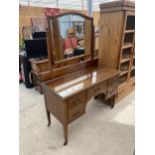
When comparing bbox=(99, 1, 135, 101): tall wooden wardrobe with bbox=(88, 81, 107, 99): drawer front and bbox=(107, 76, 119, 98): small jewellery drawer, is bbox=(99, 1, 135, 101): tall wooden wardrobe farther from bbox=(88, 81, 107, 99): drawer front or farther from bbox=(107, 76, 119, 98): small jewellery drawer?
bbox=(88, 81, 107, 99): drawer front

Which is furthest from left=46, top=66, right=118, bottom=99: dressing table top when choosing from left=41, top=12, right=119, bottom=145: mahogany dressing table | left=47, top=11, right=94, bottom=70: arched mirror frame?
left=47, top=11, right=94, bottom=70: arched mirror frame

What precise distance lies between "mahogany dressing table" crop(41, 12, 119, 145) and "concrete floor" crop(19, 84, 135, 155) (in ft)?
0.67

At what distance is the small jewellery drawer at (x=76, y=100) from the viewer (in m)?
1.65

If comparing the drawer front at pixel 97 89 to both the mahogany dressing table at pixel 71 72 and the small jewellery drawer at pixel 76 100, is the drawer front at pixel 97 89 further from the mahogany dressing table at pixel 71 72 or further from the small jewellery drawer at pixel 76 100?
the small jewellery drawer at pixel 76 100

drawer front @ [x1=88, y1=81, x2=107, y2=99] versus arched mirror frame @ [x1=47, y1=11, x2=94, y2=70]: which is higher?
arched mirror frame @ [x1=47, y1=11, x2=94, y2=70]

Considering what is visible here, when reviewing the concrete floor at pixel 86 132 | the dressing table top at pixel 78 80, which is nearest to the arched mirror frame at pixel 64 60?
the dressing table top at pixel 78 80

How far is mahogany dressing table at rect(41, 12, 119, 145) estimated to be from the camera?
1706 millimetres

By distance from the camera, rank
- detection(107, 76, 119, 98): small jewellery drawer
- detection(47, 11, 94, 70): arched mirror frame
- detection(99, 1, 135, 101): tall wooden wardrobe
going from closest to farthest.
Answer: detection(47, 11, 94, 70): arched mirror frame, detection(99, 1, 135, 101): tall wooden wardrobe, detection(107, 76, 119, 98): small jewellery drawer

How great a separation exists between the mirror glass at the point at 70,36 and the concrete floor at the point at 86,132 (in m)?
1.03

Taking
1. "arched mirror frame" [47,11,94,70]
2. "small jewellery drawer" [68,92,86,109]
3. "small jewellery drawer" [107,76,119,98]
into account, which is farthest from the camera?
"small jewellery drawer" [107,76,119,98]
